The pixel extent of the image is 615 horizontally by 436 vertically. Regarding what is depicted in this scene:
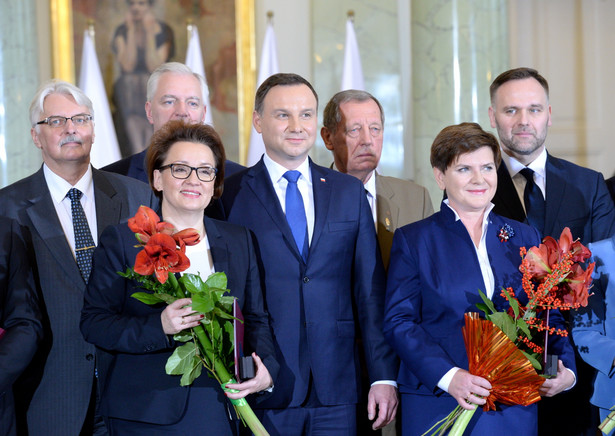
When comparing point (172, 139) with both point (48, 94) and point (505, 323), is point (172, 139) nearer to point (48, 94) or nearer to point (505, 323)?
point (48, 94)

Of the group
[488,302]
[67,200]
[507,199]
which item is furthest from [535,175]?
[67,200]

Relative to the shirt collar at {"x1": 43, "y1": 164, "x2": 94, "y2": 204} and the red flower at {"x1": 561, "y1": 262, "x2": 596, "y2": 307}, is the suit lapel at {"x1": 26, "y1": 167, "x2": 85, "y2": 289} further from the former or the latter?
the red flower at {"x1": 561, "y1": 262, "x2": 596, "y2": 307}

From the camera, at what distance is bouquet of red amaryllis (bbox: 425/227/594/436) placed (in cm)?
251

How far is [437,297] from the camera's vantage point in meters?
2.82

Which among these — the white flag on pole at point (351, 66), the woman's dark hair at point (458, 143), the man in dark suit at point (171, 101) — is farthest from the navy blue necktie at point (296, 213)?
the white flag on pole at point (351, 66)

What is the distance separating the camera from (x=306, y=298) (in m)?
2.99

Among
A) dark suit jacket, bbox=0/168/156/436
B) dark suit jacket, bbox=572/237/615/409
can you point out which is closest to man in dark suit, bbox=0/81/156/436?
dark suit jacket, bbox=0/168/156/436

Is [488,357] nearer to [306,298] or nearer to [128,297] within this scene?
[306,298]

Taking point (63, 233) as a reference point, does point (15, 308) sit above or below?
below

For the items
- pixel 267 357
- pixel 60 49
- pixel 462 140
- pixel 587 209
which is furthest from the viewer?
pixel 60 49

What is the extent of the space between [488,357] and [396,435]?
1109 mm

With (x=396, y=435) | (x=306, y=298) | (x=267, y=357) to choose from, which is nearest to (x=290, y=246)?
(x=306, y=298)

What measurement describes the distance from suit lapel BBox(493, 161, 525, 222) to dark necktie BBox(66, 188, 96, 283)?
5.64 feet

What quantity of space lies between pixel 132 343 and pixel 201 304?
303 mm
